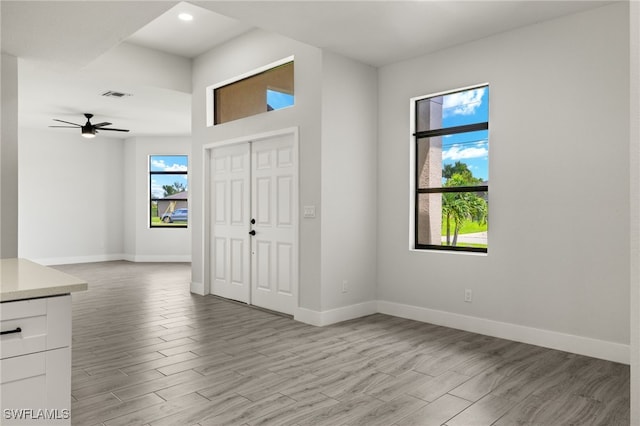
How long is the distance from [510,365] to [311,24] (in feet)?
10.8

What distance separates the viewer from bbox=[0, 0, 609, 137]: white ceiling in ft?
11.5

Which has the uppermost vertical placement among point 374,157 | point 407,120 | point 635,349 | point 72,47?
point 72,47

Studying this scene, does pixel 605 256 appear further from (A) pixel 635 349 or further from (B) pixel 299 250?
(B) pixel 299 250

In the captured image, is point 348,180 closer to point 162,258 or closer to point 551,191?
point 551,191

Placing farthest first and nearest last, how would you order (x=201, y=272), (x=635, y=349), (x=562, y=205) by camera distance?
(x=201, y=272) → (x=562, y=205) → (x=635, y=349)

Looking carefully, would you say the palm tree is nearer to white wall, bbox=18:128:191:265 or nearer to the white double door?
the white double door

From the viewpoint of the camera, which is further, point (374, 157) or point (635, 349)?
point (374, 157)

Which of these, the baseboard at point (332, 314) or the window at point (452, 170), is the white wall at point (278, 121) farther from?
the window at point (452, 170)

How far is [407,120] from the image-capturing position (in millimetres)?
4871

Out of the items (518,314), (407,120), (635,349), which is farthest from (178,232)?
(635,349)

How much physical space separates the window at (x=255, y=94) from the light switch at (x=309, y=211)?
→ 1.22 meters

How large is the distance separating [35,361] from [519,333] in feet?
12.3

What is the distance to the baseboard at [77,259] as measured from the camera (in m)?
9.48

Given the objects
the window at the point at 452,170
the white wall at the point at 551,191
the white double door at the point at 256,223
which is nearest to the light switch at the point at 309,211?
the white double door at the point at 256,223
